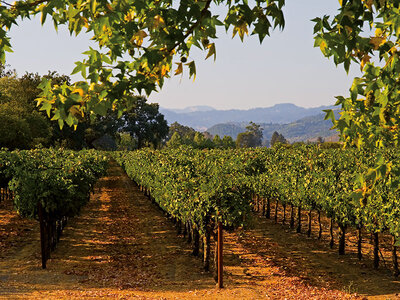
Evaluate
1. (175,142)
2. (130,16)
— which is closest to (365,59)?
(130,16)

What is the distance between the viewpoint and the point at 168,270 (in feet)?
42.2

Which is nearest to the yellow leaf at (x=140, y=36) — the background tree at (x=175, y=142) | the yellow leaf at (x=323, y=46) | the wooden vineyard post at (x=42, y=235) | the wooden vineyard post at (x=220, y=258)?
the yellow leaf at (x=323, y=46)

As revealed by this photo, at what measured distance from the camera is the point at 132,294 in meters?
10.5

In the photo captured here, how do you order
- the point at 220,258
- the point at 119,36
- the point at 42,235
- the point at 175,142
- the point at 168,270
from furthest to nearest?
the point at 175,142, the point at 168,270, the point at 42,235, the point at 220,258, the point at 119,36

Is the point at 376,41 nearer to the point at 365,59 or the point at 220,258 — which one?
the point at 365,59

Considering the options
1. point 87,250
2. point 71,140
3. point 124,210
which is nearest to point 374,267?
point 87,250

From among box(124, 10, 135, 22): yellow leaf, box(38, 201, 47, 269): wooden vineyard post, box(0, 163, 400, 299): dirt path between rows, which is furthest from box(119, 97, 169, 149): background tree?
box(124, 10, 135, 22): yellow leaf

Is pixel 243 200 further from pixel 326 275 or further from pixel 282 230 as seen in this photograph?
pixel 282 230

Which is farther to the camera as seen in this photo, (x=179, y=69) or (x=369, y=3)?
(x=369, y=3)

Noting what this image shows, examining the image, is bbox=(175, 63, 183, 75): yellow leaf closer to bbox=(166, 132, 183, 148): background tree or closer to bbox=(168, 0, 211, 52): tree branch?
bbox=(168, 0, 211, 52): tree branch

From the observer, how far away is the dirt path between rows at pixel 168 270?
10.8 m

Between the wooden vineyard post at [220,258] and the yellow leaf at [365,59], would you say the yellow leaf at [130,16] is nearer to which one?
the yellow leaf at [365,59]

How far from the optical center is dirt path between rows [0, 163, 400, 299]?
10.8 meters

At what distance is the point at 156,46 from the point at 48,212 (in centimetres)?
1154
